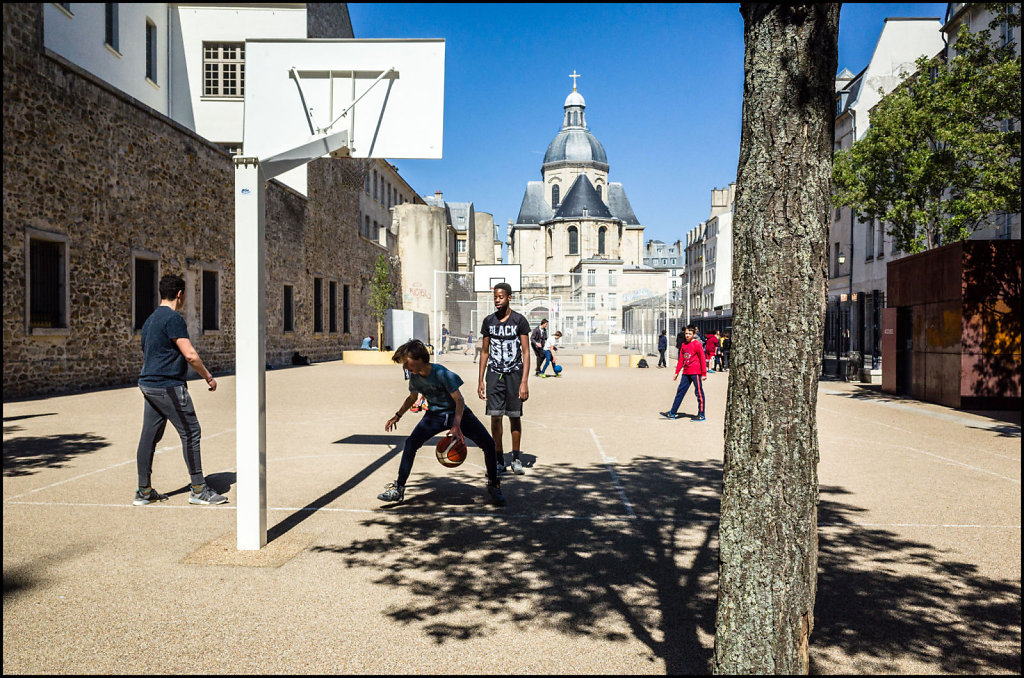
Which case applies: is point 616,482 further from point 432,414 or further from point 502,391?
point 432,414

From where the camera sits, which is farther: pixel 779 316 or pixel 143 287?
pixel 143 287

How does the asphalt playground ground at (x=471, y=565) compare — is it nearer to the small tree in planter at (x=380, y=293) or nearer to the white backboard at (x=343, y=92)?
the white backboard at (x=343, y=92)

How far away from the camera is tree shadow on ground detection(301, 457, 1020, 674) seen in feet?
11.7

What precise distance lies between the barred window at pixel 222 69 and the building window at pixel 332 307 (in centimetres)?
917

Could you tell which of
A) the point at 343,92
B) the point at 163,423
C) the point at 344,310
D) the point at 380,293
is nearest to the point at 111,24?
the point at 344,310

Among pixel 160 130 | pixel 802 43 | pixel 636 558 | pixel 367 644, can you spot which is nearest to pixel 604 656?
pixel 367 644

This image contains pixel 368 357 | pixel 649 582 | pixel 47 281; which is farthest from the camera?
pixel 368 357

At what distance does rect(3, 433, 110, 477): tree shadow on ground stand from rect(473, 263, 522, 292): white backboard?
81.1 ft

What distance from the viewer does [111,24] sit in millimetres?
23297

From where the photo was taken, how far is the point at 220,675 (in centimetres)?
315

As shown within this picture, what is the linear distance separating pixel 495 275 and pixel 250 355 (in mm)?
Answer: 30381

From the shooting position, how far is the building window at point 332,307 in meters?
34.8

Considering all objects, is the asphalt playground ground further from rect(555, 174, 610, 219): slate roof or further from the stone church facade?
rect(555, 174, 610, 219): slate roof

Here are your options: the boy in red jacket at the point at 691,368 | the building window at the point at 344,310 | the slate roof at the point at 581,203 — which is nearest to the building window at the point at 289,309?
the building window at the point at 344,310
